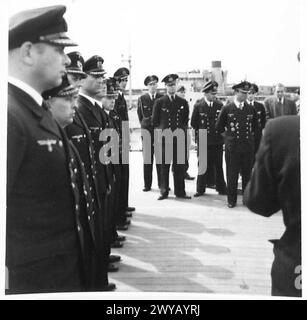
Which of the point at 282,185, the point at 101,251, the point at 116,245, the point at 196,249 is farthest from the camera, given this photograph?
the point at 116,245

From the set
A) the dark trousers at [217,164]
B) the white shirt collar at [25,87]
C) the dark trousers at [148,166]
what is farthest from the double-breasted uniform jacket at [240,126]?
the white shirt collar at [25,87]

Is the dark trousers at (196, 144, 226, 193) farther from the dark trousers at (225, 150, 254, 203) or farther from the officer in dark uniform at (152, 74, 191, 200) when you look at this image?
the dark trousers at (225, 150, 254, 203)

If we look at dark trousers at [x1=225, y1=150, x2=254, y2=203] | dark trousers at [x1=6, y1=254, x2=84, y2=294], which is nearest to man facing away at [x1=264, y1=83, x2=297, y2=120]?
dark trousers at [x1=225, y1=150, x2=254, y2=203]

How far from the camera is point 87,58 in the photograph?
3.21m

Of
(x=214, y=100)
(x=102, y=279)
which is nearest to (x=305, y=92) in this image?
(x=102, y=279)

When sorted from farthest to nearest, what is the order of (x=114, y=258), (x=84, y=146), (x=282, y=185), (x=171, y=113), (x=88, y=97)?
(x=171, y=113) < (x=114, y=258) < (x=88, y=97) < (x=84, y=146) < (x=282, y=185)

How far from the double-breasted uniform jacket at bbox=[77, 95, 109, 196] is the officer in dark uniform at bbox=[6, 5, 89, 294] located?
3.15 ft

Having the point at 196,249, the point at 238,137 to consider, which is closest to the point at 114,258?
the point at 196,249

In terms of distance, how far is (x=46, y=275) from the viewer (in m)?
1.99

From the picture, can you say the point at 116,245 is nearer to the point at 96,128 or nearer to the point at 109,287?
the point at 109,287

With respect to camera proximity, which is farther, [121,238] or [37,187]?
[121,238]

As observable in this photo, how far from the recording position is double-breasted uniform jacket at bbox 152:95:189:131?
5.45 m

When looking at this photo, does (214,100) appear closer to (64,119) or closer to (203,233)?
(203,233)

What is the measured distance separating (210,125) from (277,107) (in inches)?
44.9
